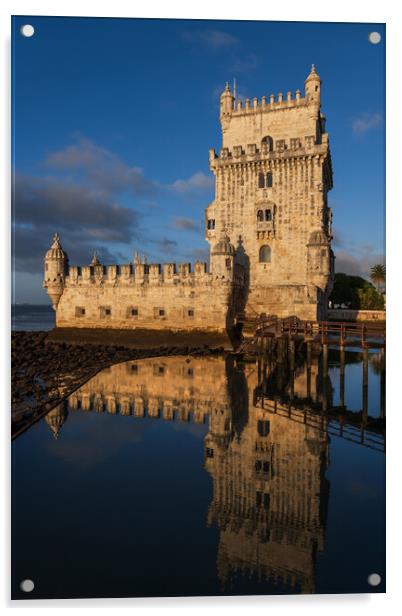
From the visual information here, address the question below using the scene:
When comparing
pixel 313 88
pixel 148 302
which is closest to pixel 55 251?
pixel 148 302

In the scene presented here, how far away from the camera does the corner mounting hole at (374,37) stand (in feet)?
23.0

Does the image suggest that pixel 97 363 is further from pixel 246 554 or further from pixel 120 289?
pixel 246 554

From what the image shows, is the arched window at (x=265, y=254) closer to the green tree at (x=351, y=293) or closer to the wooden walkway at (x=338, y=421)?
the wooden walkway at (x=338, y=421)

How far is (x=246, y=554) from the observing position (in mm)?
5590

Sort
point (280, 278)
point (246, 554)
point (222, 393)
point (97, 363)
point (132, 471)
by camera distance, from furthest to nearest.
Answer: point (280, 278)
point (97, 363)
point (222, 393)
point (132, 471)
point (246, 554)

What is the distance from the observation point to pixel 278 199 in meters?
30.1

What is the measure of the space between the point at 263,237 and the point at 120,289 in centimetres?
1163

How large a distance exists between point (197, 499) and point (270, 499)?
4.29 feet

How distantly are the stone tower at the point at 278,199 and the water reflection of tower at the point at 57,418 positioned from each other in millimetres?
18943

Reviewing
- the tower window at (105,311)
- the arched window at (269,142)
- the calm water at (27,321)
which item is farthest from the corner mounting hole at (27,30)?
the arched window at (269,142)

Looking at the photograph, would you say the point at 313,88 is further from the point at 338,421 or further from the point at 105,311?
the point at 338,421
